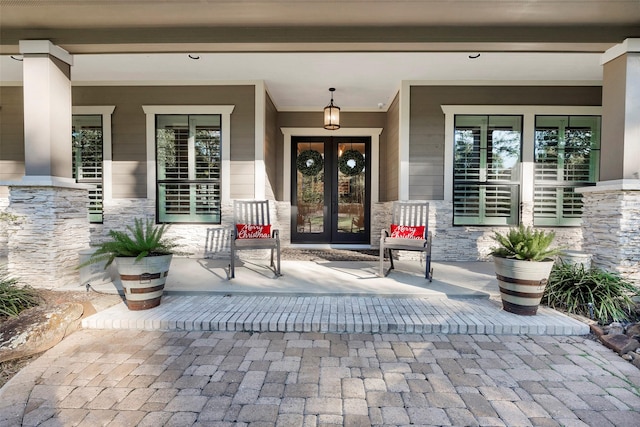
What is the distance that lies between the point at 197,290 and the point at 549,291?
3346 mm

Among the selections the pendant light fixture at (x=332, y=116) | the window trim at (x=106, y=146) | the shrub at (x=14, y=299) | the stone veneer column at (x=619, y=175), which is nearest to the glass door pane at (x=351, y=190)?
the pendant light fixture at (x=332, y=116)

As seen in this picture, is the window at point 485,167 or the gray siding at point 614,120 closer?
the gray siding at point 614,120

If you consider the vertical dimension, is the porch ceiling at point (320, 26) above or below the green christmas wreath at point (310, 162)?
above

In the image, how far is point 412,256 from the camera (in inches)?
187

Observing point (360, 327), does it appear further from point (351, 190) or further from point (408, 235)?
point (351, 190)

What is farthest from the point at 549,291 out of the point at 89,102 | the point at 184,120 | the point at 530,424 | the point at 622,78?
the point at 89,102

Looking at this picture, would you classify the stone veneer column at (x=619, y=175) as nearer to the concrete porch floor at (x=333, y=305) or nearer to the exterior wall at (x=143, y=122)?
the concrete porch floor at (x=333, y=305)

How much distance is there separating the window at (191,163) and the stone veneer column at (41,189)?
1.68 m

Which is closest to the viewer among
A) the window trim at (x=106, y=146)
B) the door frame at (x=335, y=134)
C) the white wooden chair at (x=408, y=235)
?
the white wooden chair at (x=408, y=235)

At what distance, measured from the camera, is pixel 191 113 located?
16.1 ft

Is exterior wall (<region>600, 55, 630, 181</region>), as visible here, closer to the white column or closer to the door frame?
the door frame

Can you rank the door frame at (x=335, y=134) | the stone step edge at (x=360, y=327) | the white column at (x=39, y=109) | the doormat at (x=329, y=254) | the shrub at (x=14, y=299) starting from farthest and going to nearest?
the door frame at (x=335, y=134) → the doormat at (x=329, y=254) → the white column at (x=39, y=109) → the shrub at (x=14, y=299) → the stone step edge at (x=360, y=327)

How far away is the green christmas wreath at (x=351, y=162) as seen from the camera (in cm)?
624

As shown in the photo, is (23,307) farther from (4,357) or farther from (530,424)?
(530,424)
